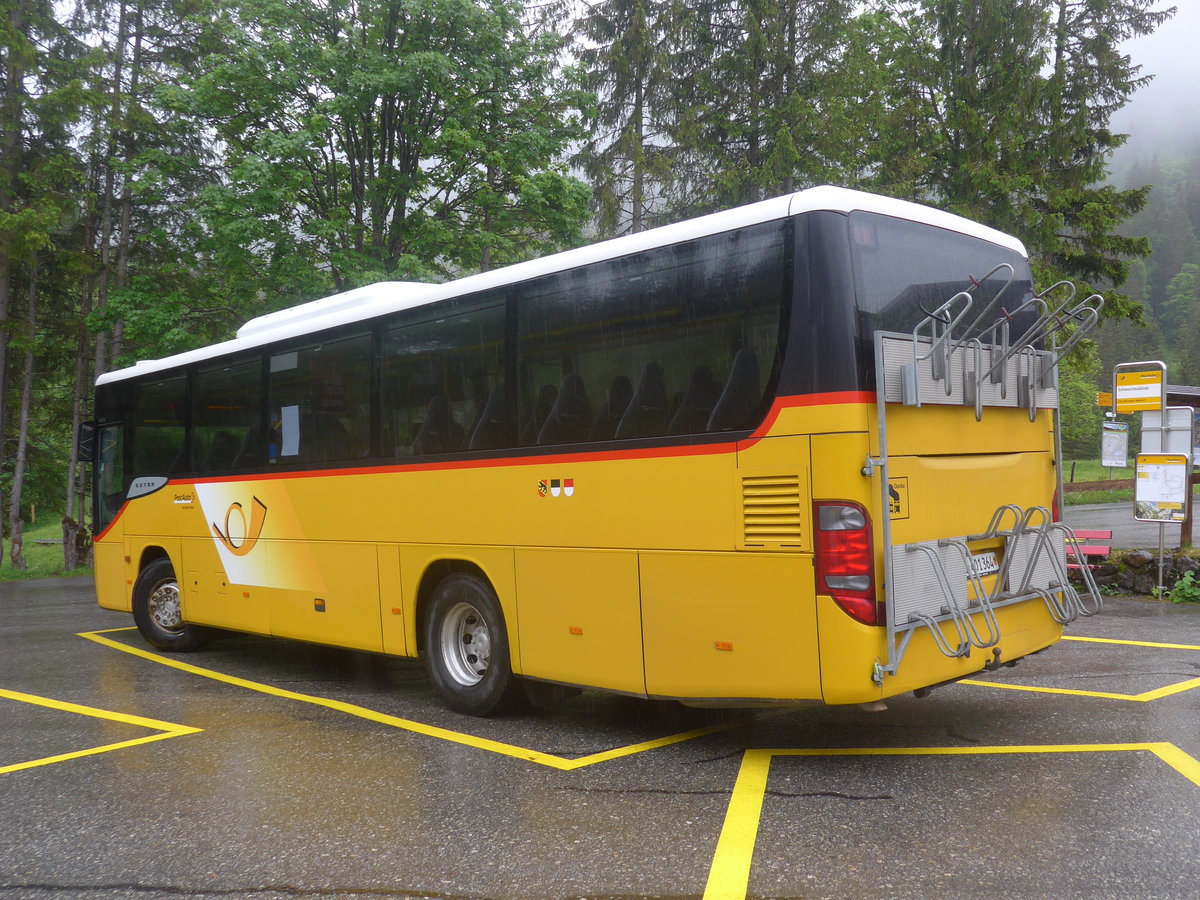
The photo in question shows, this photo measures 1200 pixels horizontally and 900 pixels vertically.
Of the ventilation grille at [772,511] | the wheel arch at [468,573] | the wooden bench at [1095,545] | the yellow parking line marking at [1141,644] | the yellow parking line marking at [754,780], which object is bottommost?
the yellow parking line marking at [1141,644]

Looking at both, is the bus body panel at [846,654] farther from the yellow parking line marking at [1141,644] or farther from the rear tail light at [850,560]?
the yellow parking line marking at [1141,644]

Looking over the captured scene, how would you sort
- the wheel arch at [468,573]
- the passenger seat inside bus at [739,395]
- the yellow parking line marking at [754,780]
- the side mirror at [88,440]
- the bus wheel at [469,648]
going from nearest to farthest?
the yellow parking line marking at [754,780], the passenger seat inside bus at [739,395], the wheel arch at [468,573], the bus wheel at [469,648], the side mirror at [88,440]

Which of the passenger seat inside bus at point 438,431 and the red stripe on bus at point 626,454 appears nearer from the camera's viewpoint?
the red stripe on bus at point 626,454

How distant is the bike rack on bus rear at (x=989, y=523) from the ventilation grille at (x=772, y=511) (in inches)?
16.0

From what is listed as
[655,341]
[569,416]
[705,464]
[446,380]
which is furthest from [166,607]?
[705,464]

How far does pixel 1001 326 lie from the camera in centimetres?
593

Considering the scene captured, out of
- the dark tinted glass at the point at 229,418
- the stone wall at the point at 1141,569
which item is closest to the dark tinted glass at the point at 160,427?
the dark tinted glass at the point at 229,418

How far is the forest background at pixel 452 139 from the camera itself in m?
16.8

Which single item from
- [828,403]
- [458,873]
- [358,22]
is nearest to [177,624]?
[458,873]

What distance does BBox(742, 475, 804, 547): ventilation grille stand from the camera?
5113mm

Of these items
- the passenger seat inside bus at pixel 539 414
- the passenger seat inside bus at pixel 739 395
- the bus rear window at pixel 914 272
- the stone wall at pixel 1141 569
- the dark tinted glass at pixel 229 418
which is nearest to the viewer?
the bus rear window at pixel 914 272

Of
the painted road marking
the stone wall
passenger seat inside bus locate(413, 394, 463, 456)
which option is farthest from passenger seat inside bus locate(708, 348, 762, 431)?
the stone wall

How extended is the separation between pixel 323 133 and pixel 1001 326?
13.2 m

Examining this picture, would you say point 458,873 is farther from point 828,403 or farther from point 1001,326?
point 1001,326
